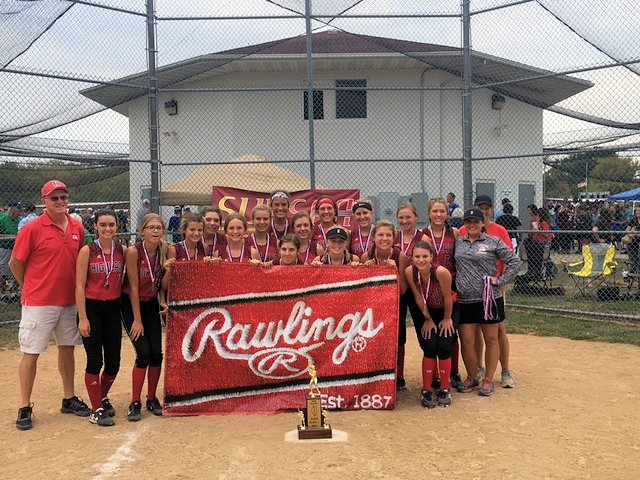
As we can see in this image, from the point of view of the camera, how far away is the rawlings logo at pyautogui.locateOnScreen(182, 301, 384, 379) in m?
5.26

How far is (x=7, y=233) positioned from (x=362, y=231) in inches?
322

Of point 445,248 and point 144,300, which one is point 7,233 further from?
point 445,248

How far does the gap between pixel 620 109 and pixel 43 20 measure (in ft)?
A: 26.1

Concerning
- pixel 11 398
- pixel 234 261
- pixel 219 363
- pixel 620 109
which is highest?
pixel 620 109

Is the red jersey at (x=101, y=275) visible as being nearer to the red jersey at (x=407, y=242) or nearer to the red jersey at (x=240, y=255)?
the red jersey at (x=240, y=255)

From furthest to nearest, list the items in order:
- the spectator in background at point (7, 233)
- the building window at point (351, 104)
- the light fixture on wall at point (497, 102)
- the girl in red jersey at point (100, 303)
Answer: the building window at point (351, 104), the light fixture on wall at point (497, 102), the spectator in background at point (7, 233), the girl in red jersey at point (100, 303)

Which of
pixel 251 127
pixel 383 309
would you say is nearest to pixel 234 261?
pixel 383 309

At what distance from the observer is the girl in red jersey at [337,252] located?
5.35 m

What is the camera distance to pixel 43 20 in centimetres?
818

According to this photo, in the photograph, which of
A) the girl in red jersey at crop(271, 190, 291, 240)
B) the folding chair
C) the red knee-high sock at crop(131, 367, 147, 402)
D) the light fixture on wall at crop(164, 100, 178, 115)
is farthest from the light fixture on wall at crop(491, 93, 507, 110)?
the red knee-high sock at crop(131, 367, 147, 402)

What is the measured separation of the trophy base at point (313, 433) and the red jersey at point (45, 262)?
87.1 inches

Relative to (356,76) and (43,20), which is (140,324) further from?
(356,76)

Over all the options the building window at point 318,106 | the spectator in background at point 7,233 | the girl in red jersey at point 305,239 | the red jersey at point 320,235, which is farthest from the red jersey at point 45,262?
the building window at point 318,106

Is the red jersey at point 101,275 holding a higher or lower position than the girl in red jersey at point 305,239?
lower
